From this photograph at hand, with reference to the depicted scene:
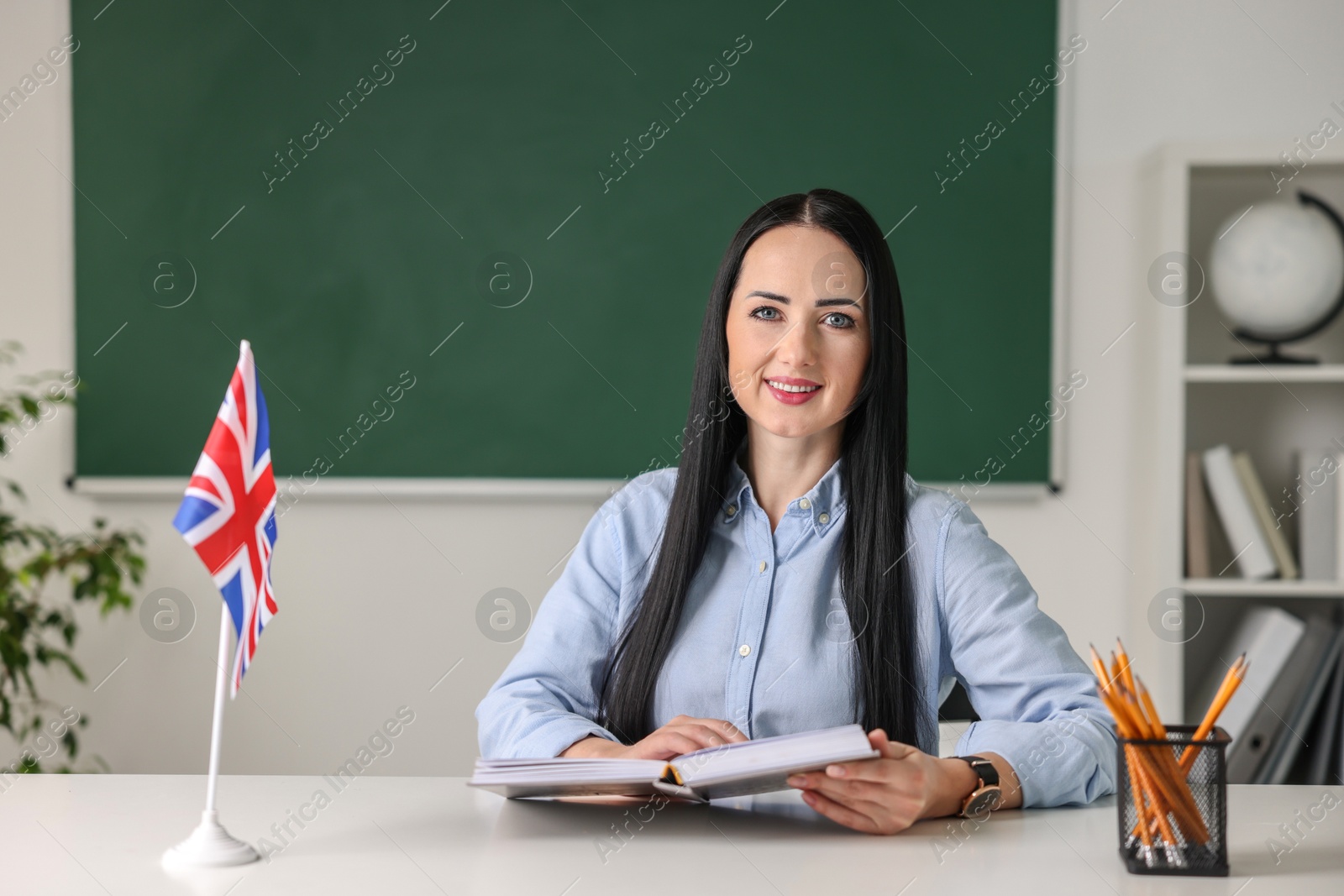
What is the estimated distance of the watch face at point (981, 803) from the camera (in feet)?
3.58

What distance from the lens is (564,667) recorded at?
1.42 meters

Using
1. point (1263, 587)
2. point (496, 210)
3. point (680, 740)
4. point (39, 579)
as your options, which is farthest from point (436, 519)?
point (1263, 587)

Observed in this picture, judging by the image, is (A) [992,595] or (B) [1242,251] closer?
(A) [992,595]

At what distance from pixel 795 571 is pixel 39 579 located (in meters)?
1.96

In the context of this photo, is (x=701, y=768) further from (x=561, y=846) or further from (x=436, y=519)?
(x=436, y=519)

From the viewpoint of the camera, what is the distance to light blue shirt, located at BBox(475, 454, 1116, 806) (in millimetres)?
1308

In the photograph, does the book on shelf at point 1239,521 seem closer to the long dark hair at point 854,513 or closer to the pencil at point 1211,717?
the long dark hair at point 854,513

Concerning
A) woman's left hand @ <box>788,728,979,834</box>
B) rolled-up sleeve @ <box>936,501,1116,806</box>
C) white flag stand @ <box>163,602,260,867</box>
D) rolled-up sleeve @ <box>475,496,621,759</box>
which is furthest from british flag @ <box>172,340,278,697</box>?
rolled-up sleeve @ <box>936,501,1116,806</box>

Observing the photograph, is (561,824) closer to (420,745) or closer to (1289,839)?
(1289,839)

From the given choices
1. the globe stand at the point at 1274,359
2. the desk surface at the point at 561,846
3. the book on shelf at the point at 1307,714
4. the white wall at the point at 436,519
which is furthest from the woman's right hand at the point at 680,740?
the globe stand at the point at 1274,359

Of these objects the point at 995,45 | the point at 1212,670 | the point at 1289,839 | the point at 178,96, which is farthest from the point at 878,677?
the point at 178,96

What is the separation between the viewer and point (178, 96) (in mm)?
2693

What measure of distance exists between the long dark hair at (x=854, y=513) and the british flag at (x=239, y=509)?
540mm

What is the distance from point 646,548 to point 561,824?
1.67 feet
